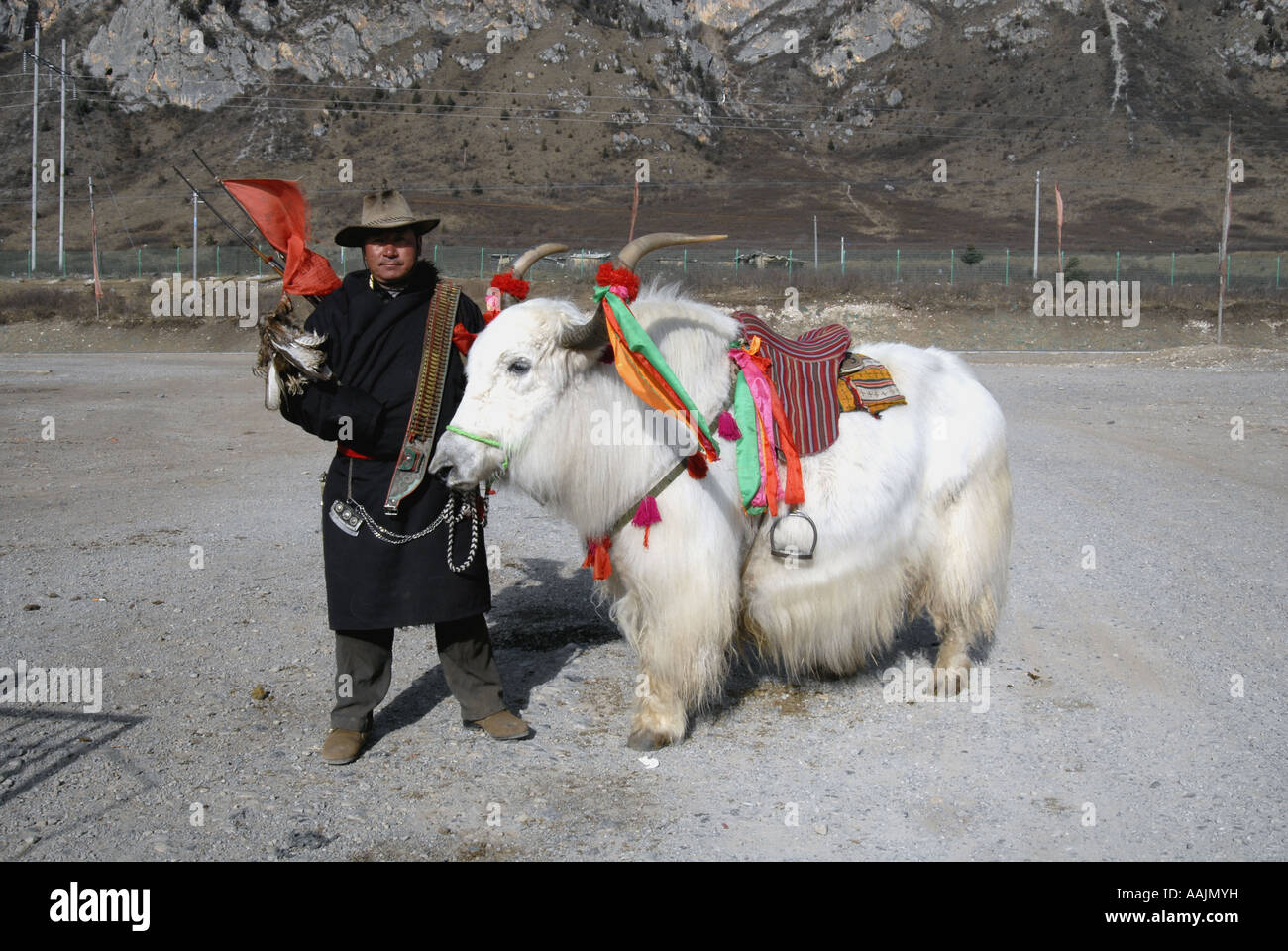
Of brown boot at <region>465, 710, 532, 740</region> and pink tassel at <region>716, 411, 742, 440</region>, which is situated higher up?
pink tassel at <region>716, 411, 742, 440</region>

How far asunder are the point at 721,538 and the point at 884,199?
75.1m

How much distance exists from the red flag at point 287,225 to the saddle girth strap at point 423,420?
56 centimetres

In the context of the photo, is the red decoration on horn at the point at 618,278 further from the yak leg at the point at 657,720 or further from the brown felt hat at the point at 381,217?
the yak leg at the point at 657,720

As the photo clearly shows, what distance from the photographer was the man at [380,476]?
4.26 m

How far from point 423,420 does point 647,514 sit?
0.94 metres

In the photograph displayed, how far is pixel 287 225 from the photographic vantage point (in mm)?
4453

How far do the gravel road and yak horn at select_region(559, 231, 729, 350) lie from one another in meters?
1.65

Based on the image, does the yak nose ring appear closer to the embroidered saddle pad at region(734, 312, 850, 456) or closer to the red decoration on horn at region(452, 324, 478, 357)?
the embroidered saddle pad at region(734, 312, 850, 456)

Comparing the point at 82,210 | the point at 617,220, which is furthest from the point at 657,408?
the point at 82,210

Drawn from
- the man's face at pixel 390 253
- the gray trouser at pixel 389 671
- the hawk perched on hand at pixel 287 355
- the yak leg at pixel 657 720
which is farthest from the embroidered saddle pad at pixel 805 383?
the hawk perched on hand at pixel 287 355

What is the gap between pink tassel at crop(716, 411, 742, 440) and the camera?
436 centimetres

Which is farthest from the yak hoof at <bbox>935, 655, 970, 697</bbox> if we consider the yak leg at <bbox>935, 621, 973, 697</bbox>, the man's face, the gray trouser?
the man's face

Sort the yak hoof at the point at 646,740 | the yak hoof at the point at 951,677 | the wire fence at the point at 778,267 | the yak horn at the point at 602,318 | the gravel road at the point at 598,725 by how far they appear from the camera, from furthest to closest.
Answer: the wire fence at the point at 778,267
the yak hoof at the point at 951,677
the yak hoof at the point at 646,740
the yak horn at the point at 602,318
the gravel road at the point at 598,725
